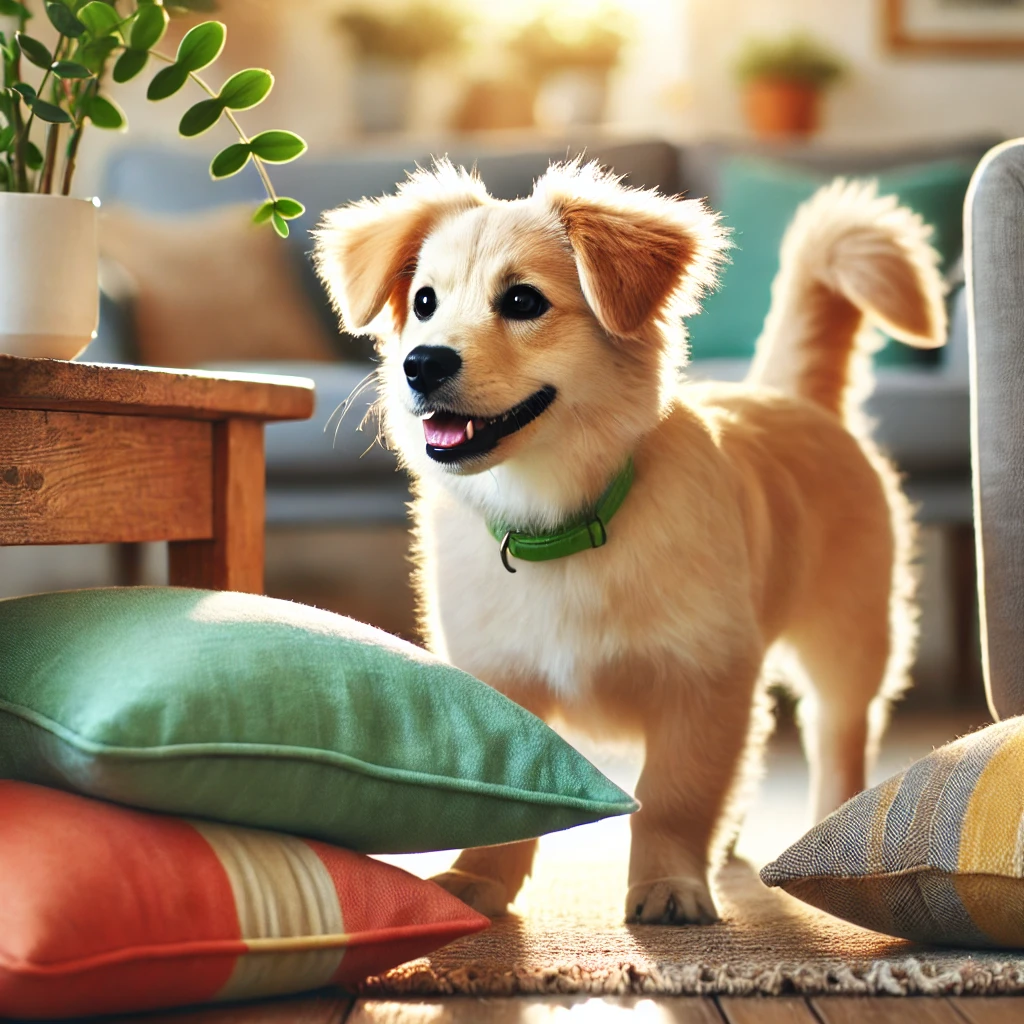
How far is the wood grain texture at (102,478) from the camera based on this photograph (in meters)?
1.20

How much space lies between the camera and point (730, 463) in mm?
1461

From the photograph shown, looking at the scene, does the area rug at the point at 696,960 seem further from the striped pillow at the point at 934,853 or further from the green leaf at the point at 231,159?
the green leaf at the point at 231,159

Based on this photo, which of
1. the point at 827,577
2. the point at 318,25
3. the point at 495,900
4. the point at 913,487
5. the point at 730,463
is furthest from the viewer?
the point at 318,25

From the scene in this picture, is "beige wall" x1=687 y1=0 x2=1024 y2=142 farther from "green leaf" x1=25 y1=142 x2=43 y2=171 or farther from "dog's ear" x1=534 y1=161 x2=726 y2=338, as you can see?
"green leaf" x1=25 y1=142 x2=43 y2=171

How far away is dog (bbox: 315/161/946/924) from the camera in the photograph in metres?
1.31

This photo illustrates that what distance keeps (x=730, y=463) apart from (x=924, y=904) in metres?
0.54

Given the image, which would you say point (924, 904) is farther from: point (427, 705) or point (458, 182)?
point (458, 182)

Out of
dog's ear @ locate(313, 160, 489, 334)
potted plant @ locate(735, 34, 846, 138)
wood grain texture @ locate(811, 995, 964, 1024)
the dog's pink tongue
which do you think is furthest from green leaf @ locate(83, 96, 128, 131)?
potted plant @ locate(735, 34, 846, 138)

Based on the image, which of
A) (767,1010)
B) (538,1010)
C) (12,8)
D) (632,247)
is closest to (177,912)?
(538,1010)

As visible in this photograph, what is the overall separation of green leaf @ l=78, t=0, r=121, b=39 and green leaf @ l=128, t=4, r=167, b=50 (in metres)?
0.02

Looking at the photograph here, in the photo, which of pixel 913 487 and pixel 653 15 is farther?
pixel 653 15

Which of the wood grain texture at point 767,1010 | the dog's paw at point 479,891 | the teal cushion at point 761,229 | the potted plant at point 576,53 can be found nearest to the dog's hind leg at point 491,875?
the dog's paw at point 479,891

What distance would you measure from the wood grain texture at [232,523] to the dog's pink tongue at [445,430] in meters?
0.26

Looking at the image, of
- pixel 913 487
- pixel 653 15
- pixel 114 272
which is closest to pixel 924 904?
pixel 913 487
